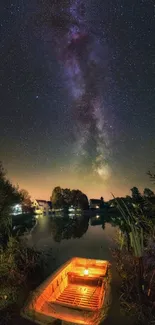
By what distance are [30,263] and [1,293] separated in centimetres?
601

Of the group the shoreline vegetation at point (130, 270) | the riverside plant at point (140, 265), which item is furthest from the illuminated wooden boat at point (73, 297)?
the riverside plant at point (140, 265)

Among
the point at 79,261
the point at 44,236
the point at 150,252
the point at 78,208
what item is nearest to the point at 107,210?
A: the point at 78,208

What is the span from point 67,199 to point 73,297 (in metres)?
97.0

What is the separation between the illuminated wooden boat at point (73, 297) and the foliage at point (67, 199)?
293 feet

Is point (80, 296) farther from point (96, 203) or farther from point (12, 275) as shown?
point (96, 203)

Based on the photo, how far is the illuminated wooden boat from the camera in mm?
10125

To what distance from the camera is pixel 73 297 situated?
12797 mm

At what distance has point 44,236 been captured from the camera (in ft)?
140

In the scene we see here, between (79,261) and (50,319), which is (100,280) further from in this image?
(50,319)

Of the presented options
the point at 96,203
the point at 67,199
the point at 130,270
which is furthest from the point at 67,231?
the point at 96,203

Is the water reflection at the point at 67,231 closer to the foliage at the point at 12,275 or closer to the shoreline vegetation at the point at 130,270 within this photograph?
the shoreline vegetation at the point at 130,270

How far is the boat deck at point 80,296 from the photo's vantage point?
11852 mm

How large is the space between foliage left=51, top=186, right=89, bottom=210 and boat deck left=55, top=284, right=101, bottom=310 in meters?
92.9

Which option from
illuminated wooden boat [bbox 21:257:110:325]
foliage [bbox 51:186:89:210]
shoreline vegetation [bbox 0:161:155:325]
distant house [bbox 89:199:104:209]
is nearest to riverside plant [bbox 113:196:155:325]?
Answer: shoreline vegetation [bbox 0:161:155:325]
